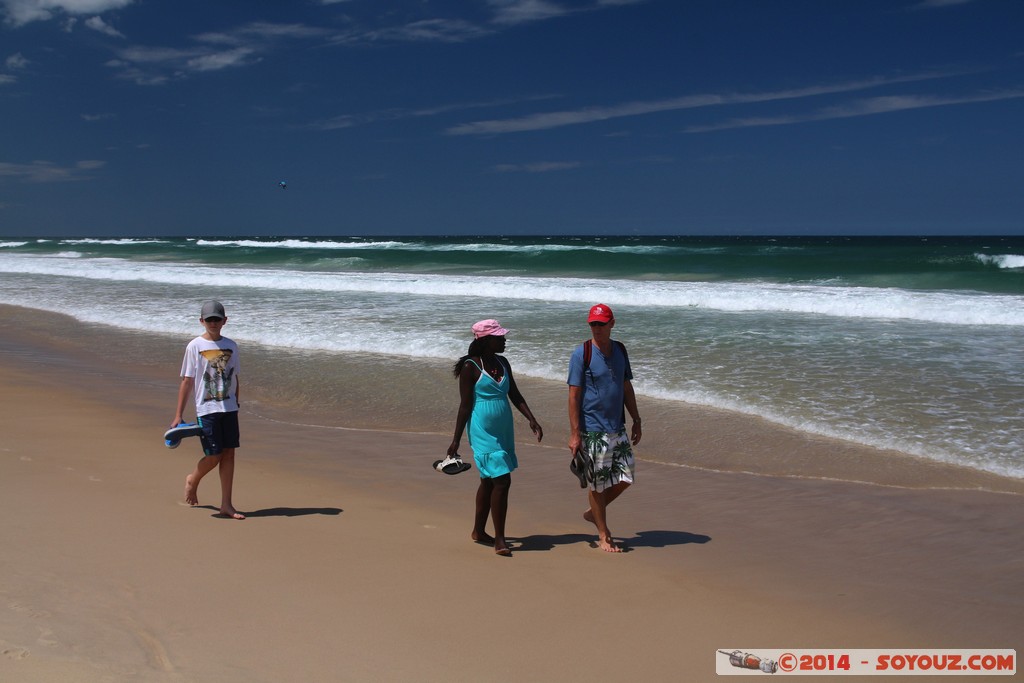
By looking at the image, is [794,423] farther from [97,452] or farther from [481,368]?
[97,452]

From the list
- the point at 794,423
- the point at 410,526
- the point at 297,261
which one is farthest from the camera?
the point at 297,261

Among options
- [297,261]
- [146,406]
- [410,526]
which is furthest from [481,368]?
[297,261]

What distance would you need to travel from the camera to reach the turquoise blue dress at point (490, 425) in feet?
15.0

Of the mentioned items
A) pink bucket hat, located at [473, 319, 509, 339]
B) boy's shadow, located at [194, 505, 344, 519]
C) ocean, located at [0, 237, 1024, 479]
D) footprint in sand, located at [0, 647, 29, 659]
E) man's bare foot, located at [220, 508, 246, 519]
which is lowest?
boy's shadow, located at [194, 505, 344, 519]

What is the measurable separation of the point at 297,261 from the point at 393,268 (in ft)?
30.7

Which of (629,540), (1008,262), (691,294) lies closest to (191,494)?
(629,540)

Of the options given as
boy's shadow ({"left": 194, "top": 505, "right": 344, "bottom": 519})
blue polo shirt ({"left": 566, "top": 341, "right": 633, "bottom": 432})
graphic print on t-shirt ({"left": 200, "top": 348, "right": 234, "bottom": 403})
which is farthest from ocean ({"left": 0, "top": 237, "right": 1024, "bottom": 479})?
graphic print on t-shirt ({"left": 200, "top": 348, "right": 234, "bottom": 403})

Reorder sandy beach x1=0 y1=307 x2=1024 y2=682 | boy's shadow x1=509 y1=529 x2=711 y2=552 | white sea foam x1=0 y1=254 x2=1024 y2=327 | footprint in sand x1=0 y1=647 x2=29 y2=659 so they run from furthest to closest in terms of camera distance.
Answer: white sea foam x1=0 y1=254 x2=1024 y2=327 < boy's shadow x1=509 y1=529 x2=711 y2=552 < sandy beach x1=0 y1=307 x2=1024 y2=682 < footprint in sand x1=0 y1=647 x2=29 y2=659

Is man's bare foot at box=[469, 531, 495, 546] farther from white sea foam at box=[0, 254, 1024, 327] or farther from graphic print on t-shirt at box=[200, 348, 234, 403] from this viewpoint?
white sea foam at box=[0, 254, 1024, 327]

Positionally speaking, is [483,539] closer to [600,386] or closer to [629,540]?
[629,540]

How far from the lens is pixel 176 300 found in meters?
20.6

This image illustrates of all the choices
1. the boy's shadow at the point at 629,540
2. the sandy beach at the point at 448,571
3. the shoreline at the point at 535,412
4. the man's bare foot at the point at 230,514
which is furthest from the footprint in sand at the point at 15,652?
the shoreline at the point at 535,412

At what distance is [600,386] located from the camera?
463 cm

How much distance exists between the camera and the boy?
5.02 m
